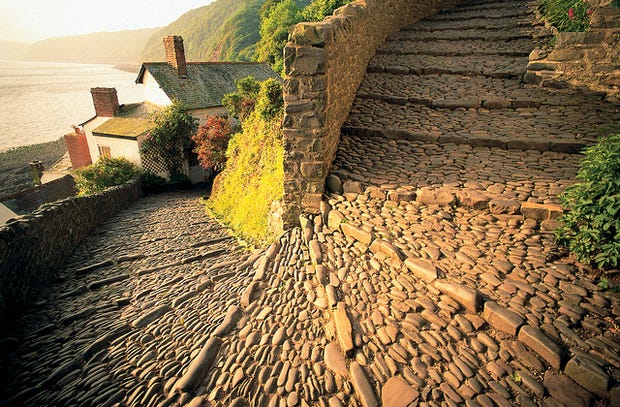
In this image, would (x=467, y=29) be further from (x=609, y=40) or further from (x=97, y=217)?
(x=97, y=217)

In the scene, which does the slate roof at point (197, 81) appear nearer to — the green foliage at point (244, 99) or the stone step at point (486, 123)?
the green foliage at point (244, 99)

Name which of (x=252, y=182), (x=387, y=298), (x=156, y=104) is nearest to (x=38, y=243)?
(x=252, y=182)

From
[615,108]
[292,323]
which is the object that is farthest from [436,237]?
[615,108]

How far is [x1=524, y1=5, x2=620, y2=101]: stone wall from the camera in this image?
5.80 metres

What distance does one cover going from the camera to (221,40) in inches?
2162

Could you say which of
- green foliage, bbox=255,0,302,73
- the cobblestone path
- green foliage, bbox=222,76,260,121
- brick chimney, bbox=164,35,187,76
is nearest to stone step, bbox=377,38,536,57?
the cobblestone path

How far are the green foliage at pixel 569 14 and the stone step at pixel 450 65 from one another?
1.04m

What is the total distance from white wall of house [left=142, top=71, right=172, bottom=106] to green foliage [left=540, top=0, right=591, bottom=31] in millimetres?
16153

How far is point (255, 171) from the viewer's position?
834 centimetres

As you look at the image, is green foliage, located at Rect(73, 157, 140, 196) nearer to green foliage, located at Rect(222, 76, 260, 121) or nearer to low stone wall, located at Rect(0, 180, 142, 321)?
low stone wall, located at Rect(0, 180, 142, 321)

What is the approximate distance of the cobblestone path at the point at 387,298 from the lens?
255cm

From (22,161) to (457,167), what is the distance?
4221 cm

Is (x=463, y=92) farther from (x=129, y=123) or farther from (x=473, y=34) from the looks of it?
(x=129, y=123)

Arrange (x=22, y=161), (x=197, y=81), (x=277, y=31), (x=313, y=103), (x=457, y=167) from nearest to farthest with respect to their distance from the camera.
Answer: (x=313, y=103) → (x=457, y=167) → (x=197, y=81) → (x=277, y=31) → (x=22, y=161)
